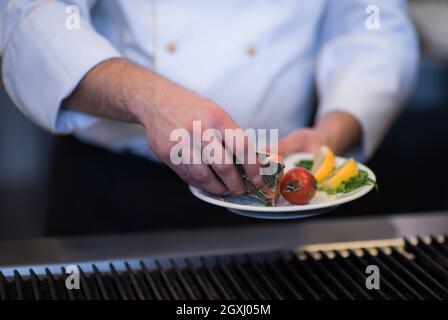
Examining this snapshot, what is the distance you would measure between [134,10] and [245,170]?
1.37 ft

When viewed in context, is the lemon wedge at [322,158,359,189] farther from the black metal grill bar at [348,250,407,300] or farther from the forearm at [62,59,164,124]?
the forearm at [62,59,164,124]

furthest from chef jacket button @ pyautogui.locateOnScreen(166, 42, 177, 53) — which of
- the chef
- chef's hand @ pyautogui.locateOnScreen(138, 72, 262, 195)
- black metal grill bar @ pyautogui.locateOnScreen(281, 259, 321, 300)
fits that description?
black metal grill bar @ pyautogui.locateOnScreen(281, 259, 321, 300)

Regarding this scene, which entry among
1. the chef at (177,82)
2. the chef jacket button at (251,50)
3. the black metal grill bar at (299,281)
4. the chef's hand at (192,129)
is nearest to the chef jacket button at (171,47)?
the chef at (177,82)

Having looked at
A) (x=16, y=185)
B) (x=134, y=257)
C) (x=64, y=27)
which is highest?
(x=64, y=27)

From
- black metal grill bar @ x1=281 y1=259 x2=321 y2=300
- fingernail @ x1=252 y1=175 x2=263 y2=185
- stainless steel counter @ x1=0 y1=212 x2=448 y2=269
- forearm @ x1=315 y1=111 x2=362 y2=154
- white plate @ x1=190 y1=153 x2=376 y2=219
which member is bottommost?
stainless steel counter @ x1=0 y1=212 x2=448 y2=269

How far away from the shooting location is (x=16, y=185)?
6.99 ft

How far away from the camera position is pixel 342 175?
678 mm

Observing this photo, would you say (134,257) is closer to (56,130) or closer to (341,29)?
(56,130)

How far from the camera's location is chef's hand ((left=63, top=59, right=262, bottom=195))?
23.0 inches

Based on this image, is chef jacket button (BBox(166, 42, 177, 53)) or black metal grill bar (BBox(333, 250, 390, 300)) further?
chef jacket button (BBox(166, 42, 177, 53))

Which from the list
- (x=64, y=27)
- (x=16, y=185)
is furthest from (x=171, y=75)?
(x=16, y=185)

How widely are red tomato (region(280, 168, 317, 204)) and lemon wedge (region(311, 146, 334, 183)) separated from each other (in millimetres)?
57

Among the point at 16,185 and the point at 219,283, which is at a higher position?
the point at 219,283

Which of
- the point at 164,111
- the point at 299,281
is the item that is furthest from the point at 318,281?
the point at 164,111
